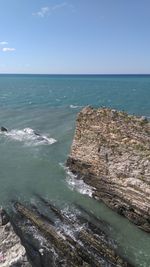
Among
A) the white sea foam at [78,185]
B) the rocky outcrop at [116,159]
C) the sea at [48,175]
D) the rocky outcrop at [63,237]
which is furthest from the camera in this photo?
the white sea foam at [78,185]

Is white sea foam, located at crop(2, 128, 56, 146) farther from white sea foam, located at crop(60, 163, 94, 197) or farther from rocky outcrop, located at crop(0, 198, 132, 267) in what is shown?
rocky outcrop, located at crop(0, 198, 132, 267)

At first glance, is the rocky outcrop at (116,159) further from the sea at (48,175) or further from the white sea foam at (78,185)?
the sea at (48,175)

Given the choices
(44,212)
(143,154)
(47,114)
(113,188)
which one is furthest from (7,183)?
Result: (47,114)

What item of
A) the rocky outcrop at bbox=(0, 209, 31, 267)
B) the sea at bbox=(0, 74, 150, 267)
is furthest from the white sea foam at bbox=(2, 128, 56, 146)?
the rocky outcrop at bbox=(0, 209, 31, 267)

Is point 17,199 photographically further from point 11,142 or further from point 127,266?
point 11,142

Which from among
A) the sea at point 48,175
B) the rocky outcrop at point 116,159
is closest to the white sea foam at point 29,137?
the sea at point 48,175

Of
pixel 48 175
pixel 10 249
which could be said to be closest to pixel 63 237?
pixel 10 249
